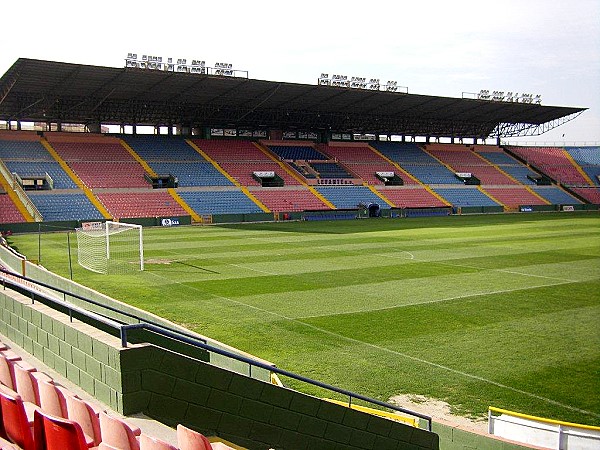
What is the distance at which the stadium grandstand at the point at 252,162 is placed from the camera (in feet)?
37.7

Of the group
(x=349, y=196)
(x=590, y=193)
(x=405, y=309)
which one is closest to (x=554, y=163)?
(x=590, y=193)

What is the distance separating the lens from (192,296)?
21562 millimetres

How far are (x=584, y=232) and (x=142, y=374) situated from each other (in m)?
44.9

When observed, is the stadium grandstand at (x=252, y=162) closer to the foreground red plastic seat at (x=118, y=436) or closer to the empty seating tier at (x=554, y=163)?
the empty seating tier at (x=554, y=163)

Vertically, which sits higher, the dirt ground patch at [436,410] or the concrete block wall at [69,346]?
the concrete block wall at [69,346]

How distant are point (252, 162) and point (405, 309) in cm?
5077

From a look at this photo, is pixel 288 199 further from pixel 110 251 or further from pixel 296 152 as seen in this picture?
pixel 110 251

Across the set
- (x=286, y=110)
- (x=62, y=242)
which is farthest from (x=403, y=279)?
(x=286, y=110)

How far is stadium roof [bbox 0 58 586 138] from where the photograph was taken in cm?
5141

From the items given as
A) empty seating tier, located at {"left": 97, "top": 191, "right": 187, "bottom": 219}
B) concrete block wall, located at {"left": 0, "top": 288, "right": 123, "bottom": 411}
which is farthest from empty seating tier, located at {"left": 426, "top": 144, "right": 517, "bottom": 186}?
concrete block wall, located at {"left": 0, "top": 288, "right": 123, "bottom": 411}

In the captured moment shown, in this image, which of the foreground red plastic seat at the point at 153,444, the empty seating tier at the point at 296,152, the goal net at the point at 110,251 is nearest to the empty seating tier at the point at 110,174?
the goal net at the point at 110,251

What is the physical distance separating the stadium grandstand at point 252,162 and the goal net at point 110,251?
3.34 m

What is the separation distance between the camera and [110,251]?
34469 mm

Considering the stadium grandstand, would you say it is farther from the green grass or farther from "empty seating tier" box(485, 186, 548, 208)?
the green grass
